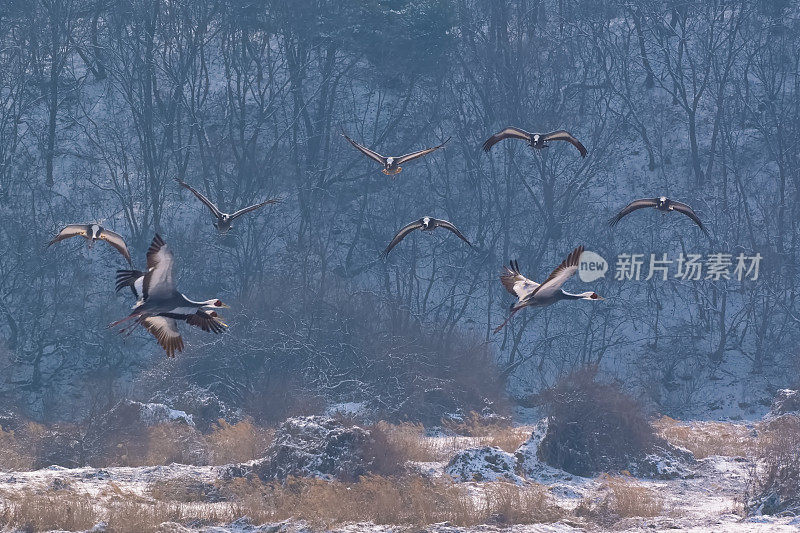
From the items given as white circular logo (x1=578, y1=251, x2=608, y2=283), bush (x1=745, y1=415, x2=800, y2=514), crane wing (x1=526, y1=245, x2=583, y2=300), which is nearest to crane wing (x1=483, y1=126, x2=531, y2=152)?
crane wing (x1=526, y1=245, x2=583, y2=300)

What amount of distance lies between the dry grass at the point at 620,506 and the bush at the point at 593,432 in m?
3.72

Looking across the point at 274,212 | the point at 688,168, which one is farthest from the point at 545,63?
the point at 274,212

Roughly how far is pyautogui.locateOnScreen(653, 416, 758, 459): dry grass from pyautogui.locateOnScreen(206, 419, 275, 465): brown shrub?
32.0ft

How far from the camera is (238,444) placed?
2859 cm

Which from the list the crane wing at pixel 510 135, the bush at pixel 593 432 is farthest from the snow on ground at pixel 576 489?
the crane wing at pixel 510 135

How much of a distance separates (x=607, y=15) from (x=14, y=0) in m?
26.5

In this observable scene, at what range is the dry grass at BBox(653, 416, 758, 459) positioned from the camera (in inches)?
1209

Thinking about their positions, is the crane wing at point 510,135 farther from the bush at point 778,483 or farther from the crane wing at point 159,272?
the bush at point 778,483

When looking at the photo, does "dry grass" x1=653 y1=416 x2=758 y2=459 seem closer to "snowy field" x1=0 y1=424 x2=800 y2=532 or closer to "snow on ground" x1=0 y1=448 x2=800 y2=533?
"snow on ground" x1=0 y1=448 x2=800 y2=533

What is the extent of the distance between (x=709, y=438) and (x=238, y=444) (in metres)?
12.3

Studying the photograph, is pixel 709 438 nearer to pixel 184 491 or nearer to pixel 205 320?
pixel 184 491

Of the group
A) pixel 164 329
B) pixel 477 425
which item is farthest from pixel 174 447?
pixel 164 329

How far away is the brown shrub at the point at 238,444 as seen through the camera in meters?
28.2

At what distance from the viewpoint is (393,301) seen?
45.0 meters
